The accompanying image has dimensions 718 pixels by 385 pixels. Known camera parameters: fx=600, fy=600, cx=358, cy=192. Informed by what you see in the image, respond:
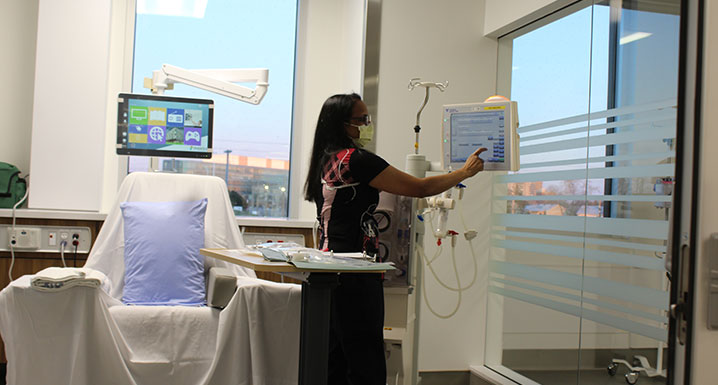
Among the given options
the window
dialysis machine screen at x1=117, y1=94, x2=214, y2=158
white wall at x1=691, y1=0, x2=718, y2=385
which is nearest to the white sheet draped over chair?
dialysis machine screen at x1=117, y1=94, x2=214, y2=158

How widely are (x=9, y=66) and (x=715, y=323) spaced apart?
3.52 m

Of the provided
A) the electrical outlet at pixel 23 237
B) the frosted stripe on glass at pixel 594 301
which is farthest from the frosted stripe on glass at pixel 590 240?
the electrical outlet at pixel 23 237

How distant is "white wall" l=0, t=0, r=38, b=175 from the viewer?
329 centimetres

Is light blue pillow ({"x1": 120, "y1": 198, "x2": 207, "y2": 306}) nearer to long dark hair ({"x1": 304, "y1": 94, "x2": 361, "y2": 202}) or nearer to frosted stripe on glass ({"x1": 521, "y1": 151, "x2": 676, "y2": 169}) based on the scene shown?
long dark hair ({"x1": 304, "y1": 94, "x2": 361, "y2": 202})

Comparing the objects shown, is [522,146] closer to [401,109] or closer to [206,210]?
[401,109]

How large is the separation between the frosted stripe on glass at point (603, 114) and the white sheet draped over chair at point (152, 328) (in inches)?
58.3

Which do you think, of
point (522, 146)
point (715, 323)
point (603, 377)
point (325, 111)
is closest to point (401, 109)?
point (522, 146)

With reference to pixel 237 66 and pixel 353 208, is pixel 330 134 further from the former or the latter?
pixel 237 66

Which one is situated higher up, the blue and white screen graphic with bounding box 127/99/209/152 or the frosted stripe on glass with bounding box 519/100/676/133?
the frosted stripe on glass with bounding box 519/100/676/133

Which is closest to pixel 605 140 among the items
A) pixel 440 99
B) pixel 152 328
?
pixel 440 99

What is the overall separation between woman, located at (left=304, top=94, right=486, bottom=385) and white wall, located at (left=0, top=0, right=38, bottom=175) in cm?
198

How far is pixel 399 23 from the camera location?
3.27m

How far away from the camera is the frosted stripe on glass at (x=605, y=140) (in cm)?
226

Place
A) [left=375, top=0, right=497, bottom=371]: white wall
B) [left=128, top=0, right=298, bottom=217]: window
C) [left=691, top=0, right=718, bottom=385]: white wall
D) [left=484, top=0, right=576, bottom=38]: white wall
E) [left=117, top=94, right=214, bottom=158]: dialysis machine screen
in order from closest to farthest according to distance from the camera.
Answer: [left=691, top=0, right=718, bottom=385]: white wall < [left=484, top=0, right=576, bottom=38]: white wall < [left=117, top=94, right=214, bottom=158]: dialysis machine screen < [left=375, top=0, right=497, bottom=371]: white wall < [left=128, top=0, right=298, bottom=217]: window
